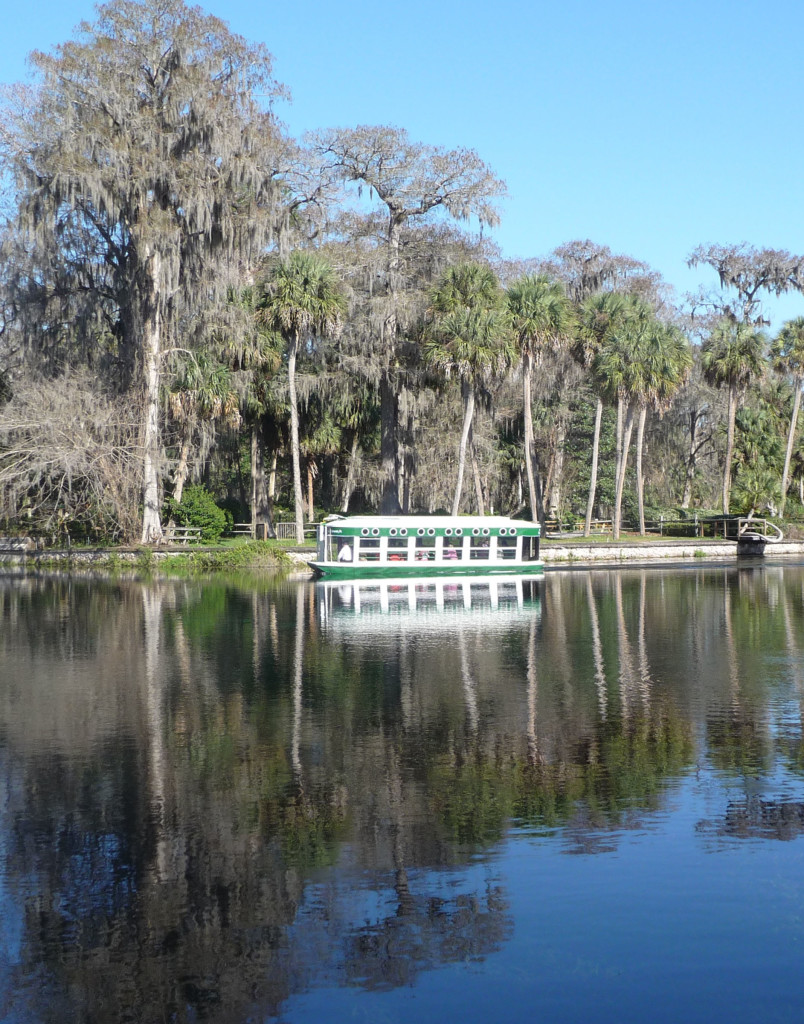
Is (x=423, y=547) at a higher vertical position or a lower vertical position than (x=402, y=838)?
higher

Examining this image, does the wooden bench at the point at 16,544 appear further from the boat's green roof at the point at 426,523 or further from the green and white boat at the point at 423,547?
the boat's green roof at the point at 426,523

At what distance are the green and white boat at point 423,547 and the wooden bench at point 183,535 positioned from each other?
31.7ft

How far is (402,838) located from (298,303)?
143 feet

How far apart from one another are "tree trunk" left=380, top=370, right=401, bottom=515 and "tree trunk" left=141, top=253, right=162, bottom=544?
13309 mm

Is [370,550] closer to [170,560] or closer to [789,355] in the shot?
[170,560]

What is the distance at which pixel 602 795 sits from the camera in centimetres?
1344

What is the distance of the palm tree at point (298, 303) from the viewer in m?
53.5

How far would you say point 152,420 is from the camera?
5125cm

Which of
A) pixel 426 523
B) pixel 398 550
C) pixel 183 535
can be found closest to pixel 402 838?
pixel 426 523

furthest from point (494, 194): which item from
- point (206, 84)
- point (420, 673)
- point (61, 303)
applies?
point (420, 673)

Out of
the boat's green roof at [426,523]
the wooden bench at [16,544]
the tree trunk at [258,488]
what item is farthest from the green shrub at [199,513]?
the boat's green roof at [426,523]

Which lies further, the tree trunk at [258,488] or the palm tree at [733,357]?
the palm tree at [733,357]

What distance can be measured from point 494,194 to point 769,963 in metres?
56.8

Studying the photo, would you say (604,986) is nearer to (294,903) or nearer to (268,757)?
(294,903)
